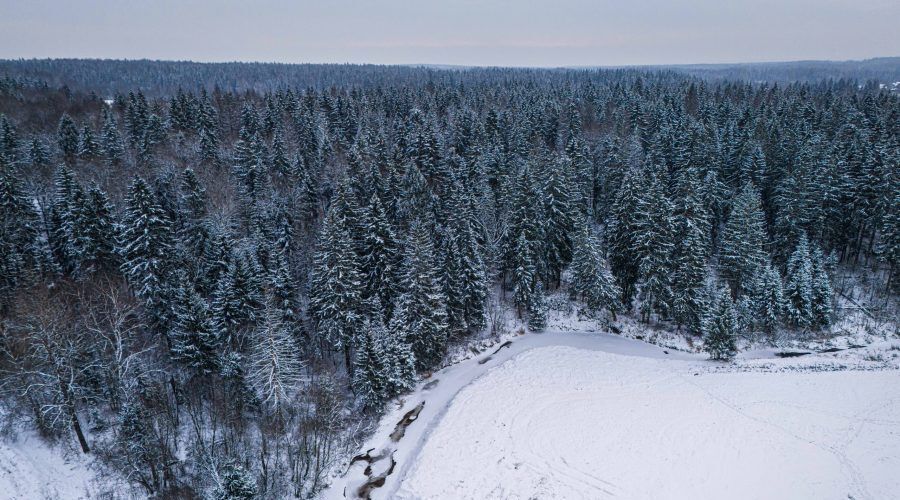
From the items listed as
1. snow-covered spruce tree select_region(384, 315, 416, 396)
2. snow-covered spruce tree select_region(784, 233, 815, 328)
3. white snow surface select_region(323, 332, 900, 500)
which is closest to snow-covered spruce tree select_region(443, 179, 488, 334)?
white snow surface select_region(323, 332, 900, 500)

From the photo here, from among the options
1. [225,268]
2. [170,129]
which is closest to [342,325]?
[225,268]

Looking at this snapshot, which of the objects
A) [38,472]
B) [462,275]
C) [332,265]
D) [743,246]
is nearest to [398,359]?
[332,265]

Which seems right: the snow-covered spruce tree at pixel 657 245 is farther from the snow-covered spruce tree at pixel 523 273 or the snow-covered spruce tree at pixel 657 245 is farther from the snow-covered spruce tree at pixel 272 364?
the snow-covered spruce tree at pixel 272 364

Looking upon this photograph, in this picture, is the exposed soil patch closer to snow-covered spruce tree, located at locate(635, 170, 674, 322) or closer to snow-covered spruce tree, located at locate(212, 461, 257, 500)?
snow-covered spruce tree, located at locate(212, 461, 257, 500)

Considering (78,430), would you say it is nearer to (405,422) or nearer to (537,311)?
(405,422)

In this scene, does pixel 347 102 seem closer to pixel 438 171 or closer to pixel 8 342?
pixel 438 171
